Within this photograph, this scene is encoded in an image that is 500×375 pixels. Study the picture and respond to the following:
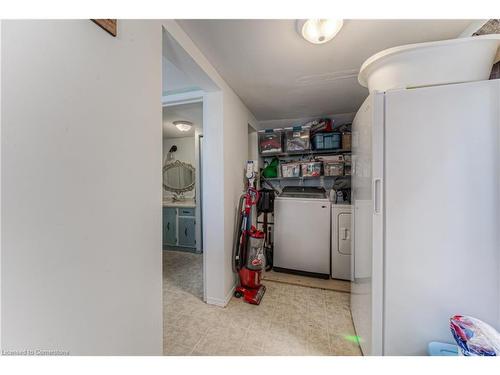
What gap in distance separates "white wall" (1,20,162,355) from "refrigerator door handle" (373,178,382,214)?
4.11 feet

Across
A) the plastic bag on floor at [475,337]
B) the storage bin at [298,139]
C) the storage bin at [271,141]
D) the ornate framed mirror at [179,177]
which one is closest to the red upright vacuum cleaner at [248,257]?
the storage bin at [271,141]

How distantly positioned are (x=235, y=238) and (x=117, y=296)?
4.56ft

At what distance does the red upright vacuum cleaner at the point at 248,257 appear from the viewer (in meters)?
1.91

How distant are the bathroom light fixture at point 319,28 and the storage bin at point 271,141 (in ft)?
5.23

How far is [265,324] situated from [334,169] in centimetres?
205

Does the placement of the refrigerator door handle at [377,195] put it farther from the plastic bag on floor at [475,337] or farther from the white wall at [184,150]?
the white wall at [184,150]

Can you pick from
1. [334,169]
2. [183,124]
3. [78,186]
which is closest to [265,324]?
[78,186]

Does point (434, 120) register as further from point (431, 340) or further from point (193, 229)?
point (193, 229)

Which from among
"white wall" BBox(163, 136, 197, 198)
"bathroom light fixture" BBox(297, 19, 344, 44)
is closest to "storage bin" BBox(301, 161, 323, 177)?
"bathroom light fixture" BBox(297, 19, 344, 44)

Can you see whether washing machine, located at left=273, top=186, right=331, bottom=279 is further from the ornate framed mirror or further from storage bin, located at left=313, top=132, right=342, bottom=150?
the ornate framed mirror

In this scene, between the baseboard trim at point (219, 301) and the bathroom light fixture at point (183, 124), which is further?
the bathroom light fixture at point (183, 124)

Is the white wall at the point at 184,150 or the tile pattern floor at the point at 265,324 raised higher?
the white wall at the point at 184,150
